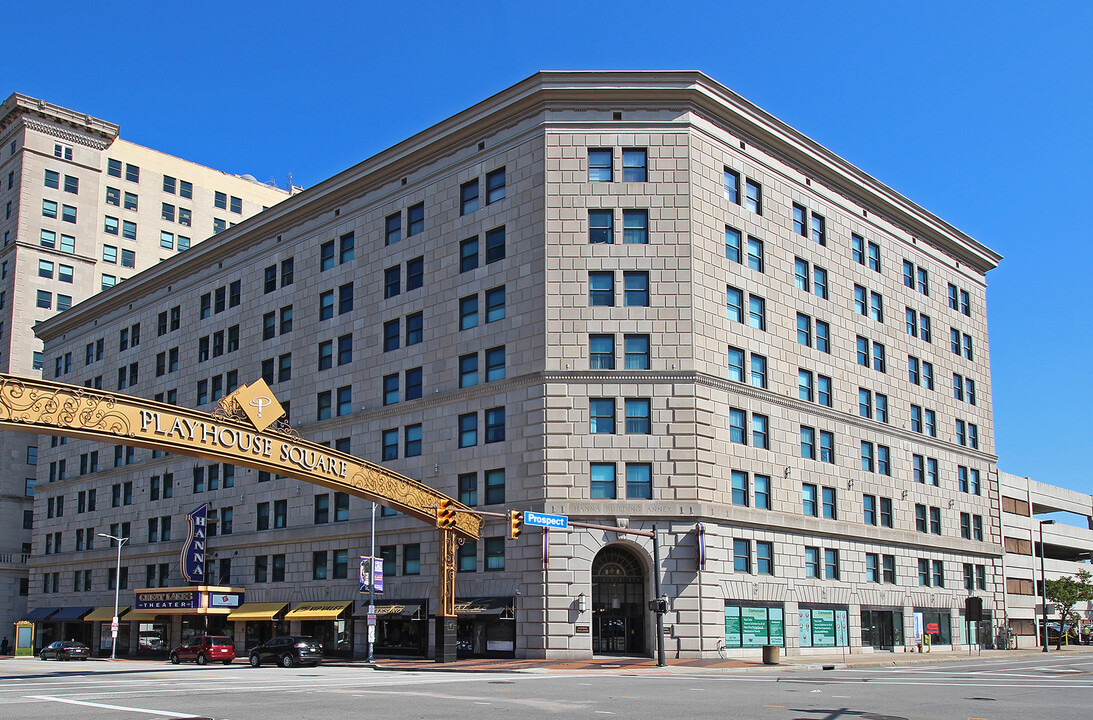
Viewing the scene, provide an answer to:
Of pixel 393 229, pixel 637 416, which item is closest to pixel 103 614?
pixel 393 229

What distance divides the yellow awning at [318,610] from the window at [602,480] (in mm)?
16910

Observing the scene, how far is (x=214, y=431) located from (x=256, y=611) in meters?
27.0

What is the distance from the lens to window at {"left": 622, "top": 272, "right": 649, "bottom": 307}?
4841 cm

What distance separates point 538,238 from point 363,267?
13941 mm

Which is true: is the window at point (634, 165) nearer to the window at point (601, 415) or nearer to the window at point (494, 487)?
the window at point (601, 415)

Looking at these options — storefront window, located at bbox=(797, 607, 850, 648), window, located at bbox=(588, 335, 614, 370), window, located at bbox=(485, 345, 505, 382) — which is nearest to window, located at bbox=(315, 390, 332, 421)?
window, located at bbox=(485, 345, 505, 382)

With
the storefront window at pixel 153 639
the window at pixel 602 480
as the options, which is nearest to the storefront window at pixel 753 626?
the window at pixel 602 480

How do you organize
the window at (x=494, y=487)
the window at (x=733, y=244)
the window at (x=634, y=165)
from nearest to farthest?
1. the window at (x=494, y=487)
2. the window at (x=634, y=165)
3. the window at (x=733, y=244)

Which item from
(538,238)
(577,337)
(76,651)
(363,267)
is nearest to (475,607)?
(577,337)

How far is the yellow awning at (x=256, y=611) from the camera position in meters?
58.8

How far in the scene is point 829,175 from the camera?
2311 inches

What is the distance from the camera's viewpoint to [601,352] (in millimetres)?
47906

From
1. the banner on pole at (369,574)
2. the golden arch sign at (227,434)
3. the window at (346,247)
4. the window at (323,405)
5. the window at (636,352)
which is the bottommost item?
the banner on pole at (369,574)

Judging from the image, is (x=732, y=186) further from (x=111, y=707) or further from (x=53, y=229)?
(x=53, y=229)
